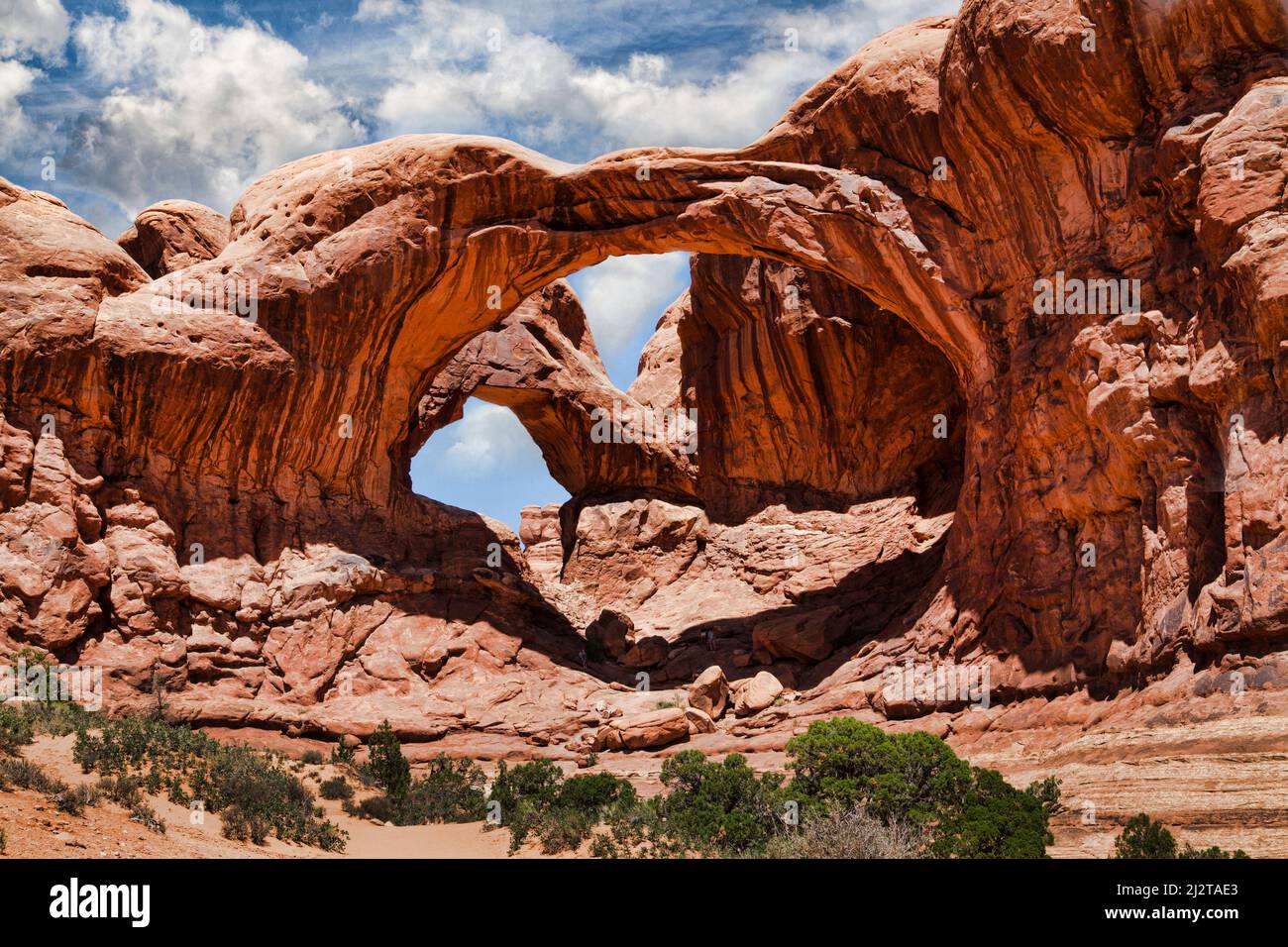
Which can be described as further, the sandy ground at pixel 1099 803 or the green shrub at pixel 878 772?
the green shrub at pixel 878 772

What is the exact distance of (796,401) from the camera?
3184cm

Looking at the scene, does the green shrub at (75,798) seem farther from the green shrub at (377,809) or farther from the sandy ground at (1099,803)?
the green shrub at (377,809)

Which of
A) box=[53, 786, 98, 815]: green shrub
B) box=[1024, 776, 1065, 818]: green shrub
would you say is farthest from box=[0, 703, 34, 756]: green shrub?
box=[1024, 776, 1065, 818]: green shrub

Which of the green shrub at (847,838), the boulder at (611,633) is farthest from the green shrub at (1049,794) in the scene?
the boulder at (611,633)

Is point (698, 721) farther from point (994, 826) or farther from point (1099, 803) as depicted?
point (994, 826)

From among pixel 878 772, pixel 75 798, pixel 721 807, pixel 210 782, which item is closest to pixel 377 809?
pixel 210 782

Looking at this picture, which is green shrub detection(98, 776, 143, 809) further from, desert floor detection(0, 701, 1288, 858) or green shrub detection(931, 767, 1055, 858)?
green shrub detection(931, 767, 1055, 858)

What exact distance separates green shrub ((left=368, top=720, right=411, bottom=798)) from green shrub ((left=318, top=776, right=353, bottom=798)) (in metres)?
0.62

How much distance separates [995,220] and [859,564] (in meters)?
9.07

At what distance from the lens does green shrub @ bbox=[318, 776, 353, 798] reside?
18.6m

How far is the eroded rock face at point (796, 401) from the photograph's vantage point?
58.8 ft

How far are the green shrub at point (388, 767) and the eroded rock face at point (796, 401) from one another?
273 cm
